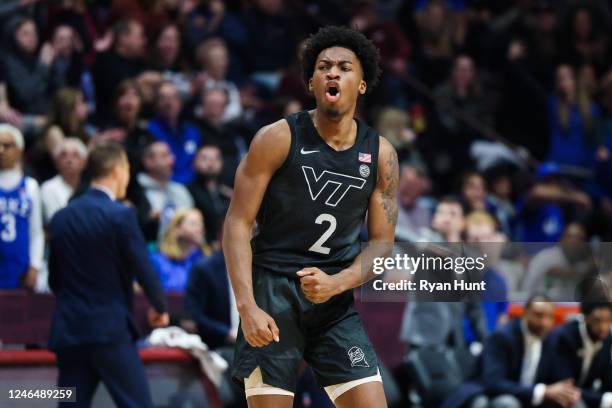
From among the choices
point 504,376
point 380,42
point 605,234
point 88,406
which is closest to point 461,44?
point 380,42

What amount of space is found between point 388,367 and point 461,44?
6193mm

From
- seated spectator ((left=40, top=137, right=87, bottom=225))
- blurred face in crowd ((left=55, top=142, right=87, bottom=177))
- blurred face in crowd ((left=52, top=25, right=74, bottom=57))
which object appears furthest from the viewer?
blurred face in crowd ((left=52, top=25, right=74, bottom=57))

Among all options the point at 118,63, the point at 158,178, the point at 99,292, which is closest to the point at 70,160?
the point at 158,178

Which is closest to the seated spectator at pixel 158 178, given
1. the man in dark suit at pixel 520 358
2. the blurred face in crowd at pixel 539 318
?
the man in dark suit at pixel 520 358

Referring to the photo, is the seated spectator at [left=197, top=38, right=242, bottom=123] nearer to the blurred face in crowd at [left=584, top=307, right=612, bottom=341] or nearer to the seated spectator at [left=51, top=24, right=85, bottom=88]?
the seated spectator at [left=51, top=24, right=85, bottom=88]

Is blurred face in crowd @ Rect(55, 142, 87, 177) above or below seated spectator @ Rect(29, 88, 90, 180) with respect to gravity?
below

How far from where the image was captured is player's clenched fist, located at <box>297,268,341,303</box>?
5078mm

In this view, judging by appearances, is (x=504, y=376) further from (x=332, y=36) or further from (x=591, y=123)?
(x=591, y=123)

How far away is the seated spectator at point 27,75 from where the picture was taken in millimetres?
10742

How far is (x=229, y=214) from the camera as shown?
5.23 metres

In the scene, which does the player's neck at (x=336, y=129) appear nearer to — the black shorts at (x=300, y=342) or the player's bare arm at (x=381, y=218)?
the player's bare arm at (x=381, y=218)

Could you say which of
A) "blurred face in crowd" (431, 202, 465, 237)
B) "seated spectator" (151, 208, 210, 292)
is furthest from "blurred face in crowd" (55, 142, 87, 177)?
"blurred face in crowd" (431, 202, 465, 237)

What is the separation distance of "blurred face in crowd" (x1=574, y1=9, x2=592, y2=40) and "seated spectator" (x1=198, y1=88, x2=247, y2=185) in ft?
17.5

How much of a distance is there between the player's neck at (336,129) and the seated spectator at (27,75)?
229 inches
